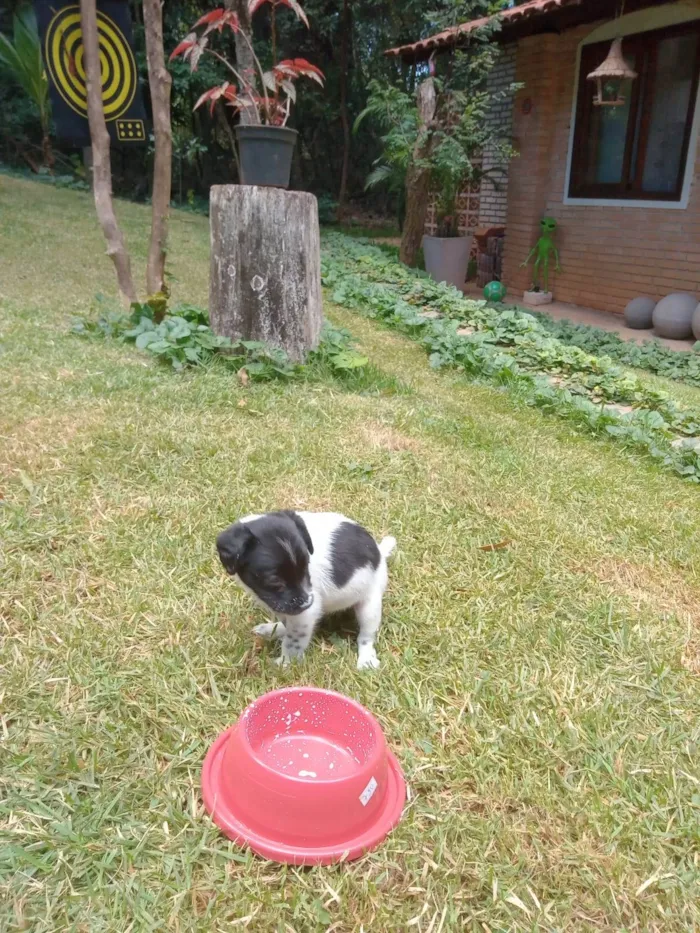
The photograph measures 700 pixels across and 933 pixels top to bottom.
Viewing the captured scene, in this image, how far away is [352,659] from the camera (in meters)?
2.34

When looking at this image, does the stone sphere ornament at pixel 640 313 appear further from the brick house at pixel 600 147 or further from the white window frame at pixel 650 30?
the white window frame at pixel 650 30

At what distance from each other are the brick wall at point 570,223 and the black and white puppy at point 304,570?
27.7 ft

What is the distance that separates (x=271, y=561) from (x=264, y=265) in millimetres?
3182

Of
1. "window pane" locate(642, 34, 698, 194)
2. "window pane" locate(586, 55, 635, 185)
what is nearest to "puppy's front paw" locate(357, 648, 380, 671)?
"window pane" locate(642, 34, 698, 194)

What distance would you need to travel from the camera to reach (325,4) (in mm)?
16969

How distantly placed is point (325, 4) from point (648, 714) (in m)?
18.8

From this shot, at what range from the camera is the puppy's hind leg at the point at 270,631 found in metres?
2.38

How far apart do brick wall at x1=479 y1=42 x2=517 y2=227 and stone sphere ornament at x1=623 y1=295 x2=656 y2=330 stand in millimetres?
3193

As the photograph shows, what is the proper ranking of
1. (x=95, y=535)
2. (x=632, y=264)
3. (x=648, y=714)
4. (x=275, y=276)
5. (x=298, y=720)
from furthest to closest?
(x=632, y=264)
(x=275, y=276)
(x=95, y=535)
(x=648, y=714)
(x=298, y=720)

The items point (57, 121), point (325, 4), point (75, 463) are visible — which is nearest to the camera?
point (75, 463)

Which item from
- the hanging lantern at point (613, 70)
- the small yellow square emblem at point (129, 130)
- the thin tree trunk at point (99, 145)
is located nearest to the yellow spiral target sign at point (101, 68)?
the small yellow square emblem at point (129, 130)

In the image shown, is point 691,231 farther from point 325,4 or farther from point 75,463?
point 325,4

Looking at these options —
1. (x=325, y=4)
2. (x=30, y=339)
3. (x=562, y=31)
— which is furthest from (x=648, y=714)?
(x=325, y=4)

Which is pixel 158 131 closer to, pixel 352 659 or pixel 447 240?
pixel 352 659
